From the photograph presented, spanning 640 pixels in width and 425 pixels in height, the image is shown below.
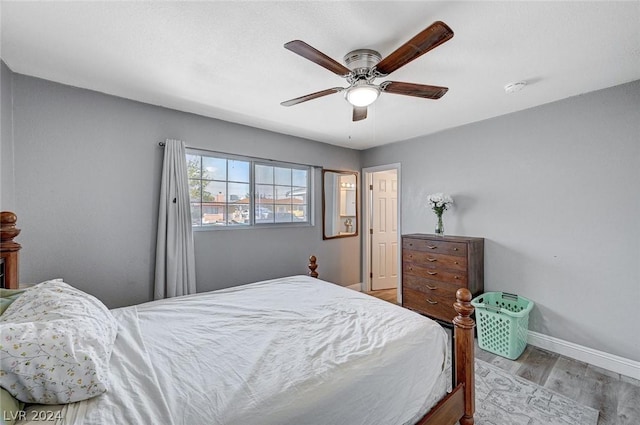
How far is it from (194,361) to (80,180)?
6.87ft

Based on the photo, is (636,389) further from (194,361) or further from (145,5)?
(145,5)

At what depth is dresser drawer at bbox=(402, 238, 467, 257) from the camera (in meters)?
2.87

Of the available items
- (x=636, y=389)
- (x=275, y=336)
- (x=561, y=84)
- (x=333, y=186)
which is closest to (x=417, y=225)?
(x=333, y=186)

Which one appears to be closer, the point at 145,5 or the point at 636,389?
the point at 145,5

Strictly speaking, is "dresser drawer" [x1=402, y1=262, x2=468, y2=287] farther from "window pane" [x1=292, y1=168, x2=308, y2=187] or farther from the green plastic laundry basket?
"window pane" [x1=292, y1=168, x2=308, y2=187]

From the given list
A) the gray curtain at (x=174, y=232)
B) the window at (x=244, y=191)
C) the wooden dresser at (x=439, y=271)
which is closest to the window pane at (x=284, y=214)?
the window at (x=244, y=191)

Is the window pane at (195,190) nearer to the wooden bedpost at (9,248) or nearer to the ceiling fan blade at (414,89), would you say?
the wooden bedpost at (9,248)

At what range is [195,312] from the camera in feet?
5.64

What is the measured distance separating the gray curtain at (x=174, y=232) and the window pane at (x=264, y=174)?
3.06 ft

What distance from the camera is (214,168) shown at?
3086mm

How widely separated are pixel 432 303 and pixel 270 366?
258cm

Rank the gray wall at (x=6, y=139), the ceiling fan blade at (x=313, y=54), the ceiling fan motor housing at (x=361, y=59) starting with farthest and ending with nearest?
the gray wall at (x=6, y=139) → the ceiling fan motor housing at (x=361, y=59) → the ceiling fan blade at (x=313, y=54)

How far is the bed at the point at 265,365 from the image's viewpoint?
2.89 feet

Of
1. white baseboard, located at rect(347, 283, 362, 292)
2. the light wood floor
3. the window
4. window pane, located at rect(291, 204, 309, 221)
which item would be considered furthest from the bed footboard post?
white baseboard, located at rect(347, 283, 362, 292)
